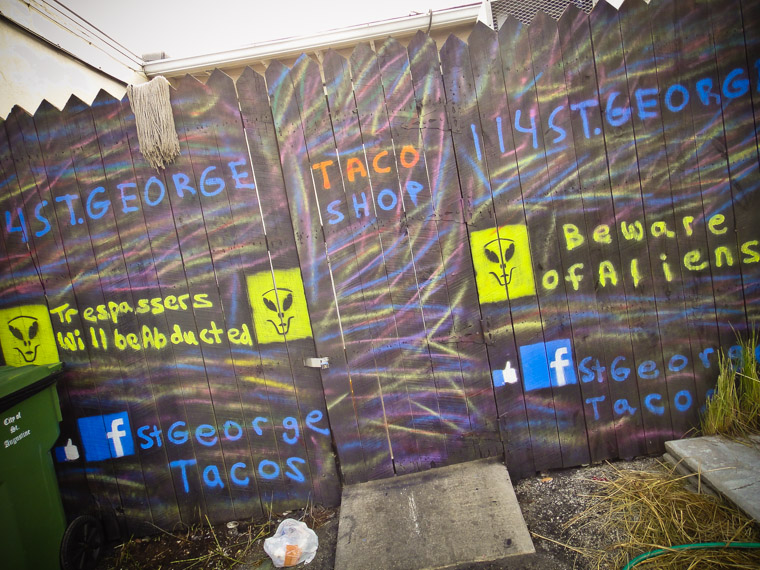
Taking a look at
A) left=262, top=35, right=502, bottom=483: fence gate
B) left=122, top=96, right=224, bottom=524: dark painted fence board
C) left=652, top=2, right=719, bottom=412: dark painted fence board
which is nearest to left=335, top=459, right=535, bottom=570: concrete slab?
left=262, top=35, right=502, bottom=483: fence gate

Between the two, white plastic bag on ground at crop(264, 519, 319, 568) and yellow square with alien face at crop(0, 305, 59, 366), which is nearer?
white plastic bag on ground at crop(264, 519, 319, 568)

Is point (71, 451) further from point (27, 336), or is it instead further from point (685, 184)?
point (685, 184)

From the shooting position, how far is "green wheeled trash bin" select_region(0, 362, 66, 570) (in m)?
2.11

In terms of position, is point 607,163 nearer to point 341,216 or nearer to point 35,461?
point 341,216

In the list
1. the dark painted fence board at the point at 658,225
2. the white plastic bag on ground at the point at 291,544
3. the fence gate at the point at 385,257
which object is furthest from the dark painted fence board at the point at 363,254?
the dark painted fence board at the point at 658,225

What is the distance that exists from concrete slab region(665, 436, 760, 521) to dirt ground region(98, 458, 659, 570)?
24cm

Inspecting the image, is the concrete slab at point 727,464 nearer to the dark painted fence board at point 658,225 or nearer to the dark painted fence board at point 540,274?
the dark painted fence board at point 658,225

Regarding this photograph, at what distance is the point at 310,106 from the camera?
2.45m

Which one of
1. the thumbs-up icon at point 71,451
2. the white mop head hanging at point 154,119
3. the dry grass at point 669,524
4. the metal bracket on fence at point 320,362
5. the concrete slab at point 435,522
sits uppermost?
the white mop head hanging at point 154,119

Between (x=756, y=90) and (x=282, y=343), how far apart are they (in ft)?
11.1

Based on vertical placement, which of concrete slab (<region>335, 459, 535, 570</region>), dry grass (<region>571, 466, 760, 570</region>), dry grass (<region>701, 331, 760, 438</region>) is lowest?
dry grass (<region>571, 466, 760, 570</region>)

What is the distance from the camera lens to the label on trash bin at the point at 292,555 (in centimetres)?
232

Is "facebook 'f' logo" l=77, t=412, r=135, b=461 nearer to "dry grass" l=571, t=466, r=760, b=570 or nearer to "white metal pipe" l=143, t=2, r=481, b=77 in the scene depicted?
"dry grass" l=571, t=466, r=760, b=570

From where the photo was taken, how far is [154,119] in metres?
2.44
